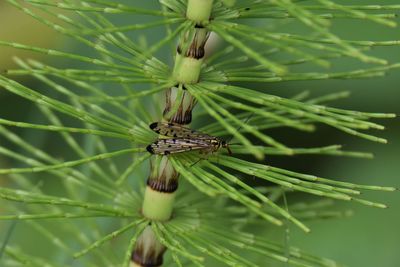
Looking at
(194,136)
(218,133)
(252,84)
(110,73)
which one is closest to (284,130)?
(252,84)

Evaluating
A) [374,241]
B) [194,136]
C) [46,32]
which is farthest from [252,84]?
[194,136]

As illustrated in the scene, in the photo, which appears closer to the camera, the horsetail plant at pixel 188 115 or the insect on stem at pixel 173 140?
the horsetail plant at pixel 188 115

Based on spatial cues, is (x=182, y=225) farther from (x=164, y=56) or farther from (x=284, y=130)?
(x=284, y=130)

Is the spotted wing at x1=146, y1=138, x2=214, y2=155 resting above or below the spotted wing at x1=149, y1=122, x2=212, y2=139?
below

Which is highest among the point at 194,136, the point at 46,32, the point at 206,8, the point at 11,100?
the point at 46,32

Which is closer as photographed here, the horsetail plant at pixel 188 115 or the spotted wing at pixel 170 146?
the horsetail plant at pixel 188 115

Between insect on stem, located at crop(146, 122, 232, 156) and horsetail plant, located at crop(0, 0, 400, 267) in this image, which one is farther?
insect on stem, located at crop(146, 122, 232, 156)

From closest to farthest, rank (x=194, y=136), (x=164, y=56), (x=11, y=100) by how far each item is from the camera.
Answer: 1. (x=194, y=136)
2. (x=164, y=56)
3. (x=11, y=100)

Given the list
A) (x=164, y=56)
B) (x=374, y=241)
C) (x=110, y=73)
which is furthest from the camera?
(x=164, y=56)

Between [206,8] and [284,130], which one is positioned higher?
[284,130]

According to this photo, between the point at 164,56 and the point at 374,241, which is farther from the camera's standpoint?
the point at 164,56

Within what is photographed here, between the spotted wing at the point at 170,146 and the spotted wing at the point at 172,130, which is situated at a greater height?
the spotted wing at the point at 172,130
